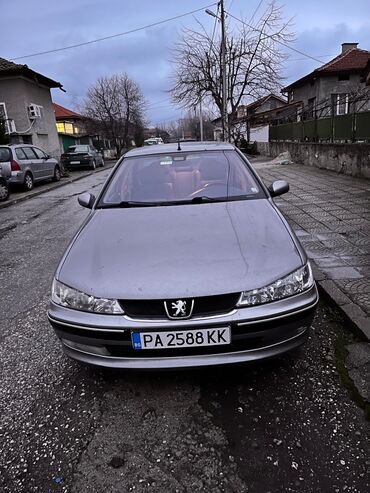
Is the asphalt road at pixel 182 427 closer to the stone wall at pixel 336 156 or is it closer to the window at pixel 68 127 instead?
the stone wall at pixel 336 156

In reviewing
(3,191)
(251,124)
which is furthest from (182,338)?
(251,124)

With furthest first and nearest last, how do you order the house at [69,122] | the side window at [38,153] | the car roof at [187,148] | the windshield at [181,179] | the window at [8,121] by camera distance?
1. the house at [69,122]
2. the window at [8,121]
3. the side window at [38,153]
4. the car roof at [187,148]
5. the windshield at [181,179]

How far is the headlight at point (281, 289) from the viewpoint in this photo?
2.19 m

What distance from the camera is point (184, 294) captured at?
214cm

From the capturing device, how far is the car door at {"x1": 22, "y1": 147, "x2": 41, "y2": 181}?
43.6ft

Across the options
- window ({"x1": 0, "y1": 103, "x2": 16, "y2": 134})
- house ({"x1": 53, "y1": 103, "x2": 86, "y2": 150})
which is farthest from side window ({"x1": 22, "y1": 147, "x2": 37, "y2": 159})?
house ({"x1": 53, "y1": 103, "x2": 86, "y2": 150})

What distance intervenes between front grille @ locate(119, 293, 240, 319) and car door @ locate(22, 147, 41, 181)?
12328mm

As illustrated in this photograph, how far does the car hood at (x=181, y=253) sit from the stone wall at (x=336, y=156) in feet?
27.2

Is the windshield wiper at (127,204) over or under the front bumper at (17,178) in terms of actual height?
over

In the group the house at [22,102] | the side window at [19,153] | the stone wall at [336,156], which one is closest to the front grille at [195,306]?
the stone wall at [336,156]

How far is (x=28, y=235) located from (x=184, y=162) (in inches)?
174

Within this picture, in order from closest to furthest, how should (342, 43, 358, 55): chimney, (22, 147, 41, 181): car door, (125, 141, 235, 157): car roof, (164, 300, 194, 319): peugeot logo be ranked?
(164, 300, 194, 319): peugeot logo
(125, 141, 235, 157): car roof
(22, 147, 41, 181): car door
(342, 43, 358, 55): chimney

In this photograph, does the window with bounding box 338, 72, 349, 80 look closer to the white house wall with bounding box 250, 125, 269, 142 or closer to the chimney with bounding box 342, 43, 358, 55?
the chimney with bounding box 342, 43, 358, 55

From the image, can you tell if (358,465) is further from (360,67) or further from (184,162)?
(360,67)
